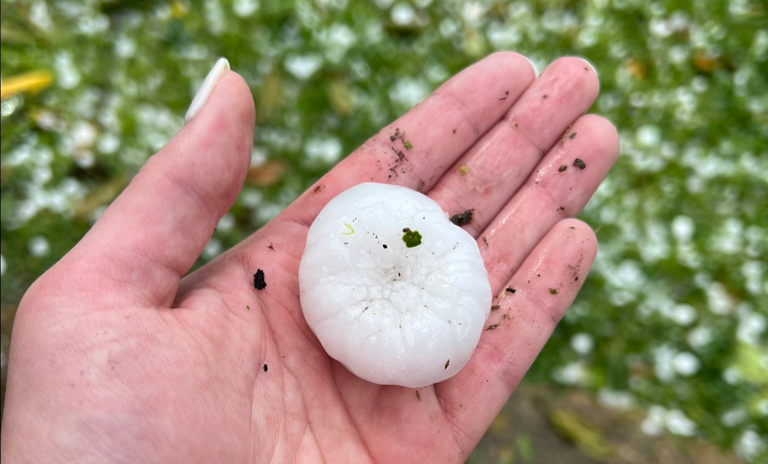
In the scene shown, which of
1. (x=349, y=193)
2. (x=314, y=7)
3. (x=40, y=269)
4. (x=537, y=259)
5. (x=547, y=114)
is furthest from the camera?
(x=314, y=7)

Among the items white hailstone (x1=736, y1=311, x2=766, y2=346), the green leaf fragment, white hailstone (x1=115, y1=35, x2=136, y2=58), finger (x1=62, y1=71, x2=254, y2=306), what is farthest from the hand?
white hailstone (x1=115, y1=35, x2=136, y2=58)

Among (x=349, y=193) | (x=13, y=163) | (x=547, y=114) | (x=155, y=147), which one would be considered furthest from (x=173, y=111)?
(x=547, y=114)

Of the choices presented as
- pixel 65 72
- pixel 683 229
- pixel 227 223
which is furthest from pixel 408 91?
pixel 65 72

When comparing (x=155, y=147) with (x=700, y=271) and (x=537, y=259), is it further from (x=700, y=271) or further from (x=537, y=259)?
(x=700, y=271)

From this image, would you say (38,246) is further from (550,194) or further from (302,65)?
(550,194)

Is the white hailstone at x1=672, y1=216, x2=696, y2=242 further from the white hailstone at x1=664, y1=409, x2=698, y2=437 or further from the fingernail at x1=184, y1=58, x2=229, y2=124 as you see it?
the fingernail at x1=184, y1=58, x2=229, y2=124
